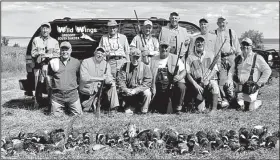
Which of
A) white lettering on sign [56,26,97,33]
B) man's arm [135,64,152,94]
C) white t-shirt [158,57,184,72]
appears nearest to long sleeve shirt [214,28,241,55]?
Result: white t-shirt [158,57,184,72]

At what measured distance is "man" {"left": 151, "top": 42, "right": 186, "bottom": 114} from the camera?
24.9 feet

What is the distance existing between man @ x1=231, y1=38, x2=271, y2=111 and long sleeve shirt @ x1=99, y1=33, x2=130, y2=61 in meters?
2.41

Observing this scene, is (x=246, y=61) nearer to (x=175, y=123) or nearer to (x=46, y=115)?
(x=175, y=123)

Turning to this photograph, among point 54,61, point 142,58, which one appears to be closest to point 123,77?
point 142,58

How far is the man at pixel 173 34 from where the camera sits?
8.20m

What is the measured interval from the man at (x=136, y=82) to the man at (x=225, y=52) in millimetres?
1660

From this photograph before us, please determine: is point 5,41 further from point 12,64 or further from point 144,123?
point 144,123

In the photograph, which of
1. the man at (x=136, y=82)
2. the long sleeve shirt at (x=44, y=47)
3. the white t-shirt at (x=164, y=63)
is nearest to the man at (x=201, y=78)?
the white t-shirt at (x=164, y=63)

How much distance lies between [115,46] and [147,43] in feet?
2.27

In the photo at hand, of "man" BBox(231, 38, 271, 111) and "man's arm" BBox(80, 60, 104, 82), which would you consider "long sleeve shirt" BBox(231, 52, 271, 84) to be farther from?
"man's arm" BBox(80, 60, 104, 82)

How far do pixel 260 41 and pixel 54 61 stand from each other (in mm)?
14510

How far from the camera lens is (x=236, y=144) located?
5246 millimetres

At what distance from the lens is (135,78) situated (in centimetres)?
755

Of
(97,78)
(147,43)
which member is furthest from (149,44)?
(97,78)
